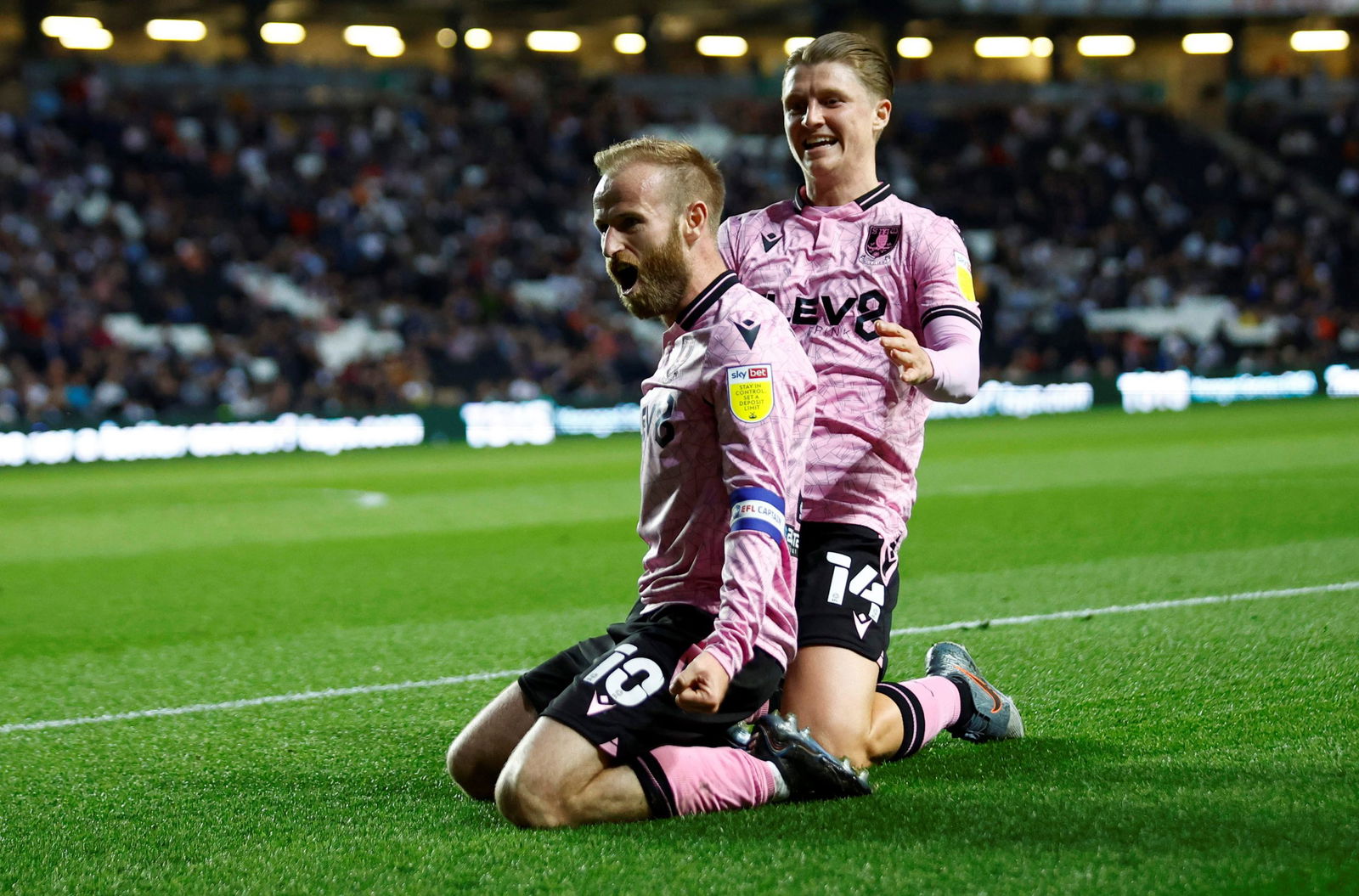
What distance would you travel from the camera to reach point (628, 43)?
137ft

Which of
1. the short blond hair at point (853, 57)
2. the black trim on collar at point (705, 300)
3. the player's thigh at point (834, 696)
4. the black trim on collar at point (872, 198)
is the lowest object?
the player's thigh at point (834, 696)

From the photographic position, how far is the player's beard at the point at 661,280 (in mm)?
3932

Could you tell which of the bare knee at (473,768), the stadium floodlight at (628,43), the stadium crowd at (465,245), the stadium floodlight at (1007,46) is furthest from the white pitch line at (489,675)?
the stadium floodlight at (1007,46)

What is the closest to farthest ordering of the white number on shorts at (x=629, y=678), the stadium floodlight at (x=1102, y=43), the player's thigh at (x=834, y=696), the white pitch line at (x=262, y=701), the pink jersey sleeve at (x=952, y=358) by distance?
the white number on shorts at (x=629, y=678), the pink jersey sleeve at (x=952, y=358), the player's thigh at (x=834, y=696), the white pitch line at (x=262, y=701), the stadium floodlight at (x=1102, y=43)

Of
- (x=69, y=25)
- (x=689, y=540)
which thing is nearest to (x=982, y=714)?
(x=689, y=540)

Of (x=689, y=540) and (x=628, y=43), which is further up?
(x=628, y=43)

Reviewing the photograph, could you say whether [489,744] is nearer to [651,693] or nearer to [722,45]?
[651,693]

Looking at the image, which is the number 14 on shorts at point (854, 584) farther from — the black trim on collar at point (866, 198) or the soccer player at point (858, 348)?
the black trim on collar at point (866, 198)

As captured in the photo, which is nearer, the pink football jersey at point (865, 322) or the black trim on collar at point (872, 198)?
the pink football jersey at point (865, 322)

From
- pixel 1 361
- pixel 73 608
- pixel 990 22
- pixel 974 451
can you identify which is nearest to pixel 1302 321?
pixel 990 22

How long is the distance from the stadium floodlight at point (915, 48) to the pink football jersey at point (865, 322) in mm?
39616

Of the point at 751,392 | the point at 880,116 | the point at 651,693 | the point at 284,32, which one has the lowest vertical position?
the point at 651,693

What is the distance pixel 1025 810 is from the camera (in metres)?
3.92

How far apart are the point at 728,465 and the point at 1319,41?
4757cm
